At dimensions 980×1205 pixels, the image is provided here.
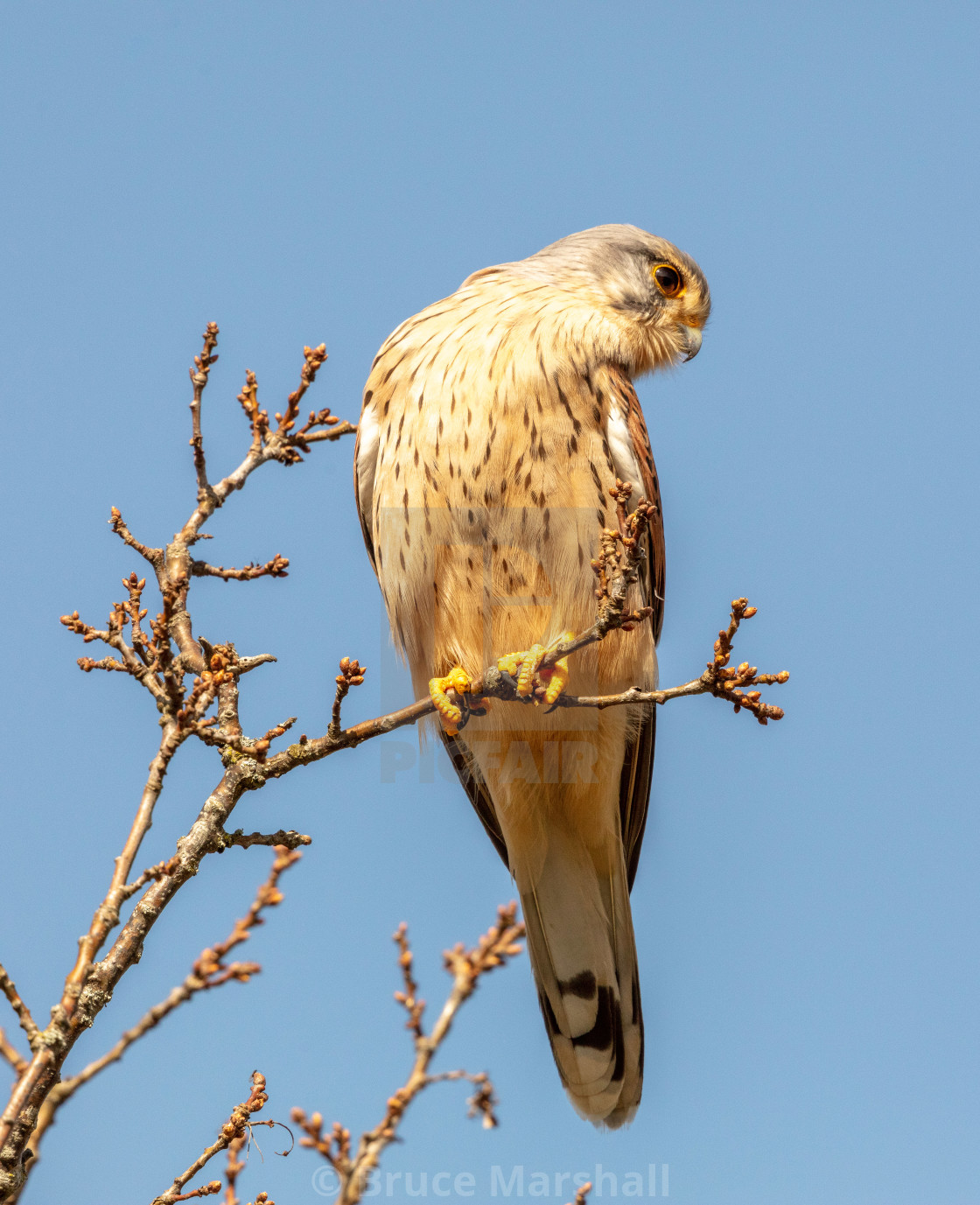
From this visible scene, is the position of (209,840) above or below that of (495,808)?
below

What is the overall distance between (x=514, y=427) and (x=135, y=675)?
1.68 meters

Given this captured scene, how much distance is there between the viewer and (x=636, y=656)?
421 centimetres

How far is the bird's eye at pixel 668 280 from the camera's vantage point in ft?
16.5

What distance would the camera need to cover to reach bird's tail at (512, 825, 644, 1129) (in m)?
4.36

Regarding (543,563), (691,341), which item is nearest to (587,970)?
(543,563)

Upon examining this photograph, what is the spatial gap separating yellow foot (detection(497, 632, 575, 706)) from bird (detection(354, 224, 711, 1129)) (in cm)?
2

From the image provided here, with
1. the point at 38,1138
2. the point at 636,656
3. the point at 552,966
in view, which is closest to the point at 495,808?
the point at 552,966

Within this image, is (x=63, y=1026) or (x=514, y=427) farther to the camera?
(x=514, y=427)

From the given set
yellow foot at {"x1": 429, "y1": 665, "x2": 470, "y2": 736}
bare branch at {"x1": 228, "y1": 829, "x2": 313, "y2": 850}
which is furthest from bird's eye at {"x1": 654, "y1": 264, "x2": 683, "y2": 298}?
bare branch at {"x1": 228, "y1": 829, "x2": 313, "y2": 850}

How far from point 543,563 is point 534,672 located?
763 mm

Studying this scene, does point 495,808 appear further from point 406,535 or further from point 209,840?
point 209,840

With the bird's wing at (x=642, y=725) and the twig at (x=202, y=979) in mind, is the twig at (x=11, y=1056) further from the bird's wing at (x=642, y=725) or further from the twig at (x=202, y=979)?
the bird's wing at (x=642, y=725)

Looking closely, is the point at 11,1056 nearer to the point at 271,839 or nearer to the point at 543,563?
the point at 271,839

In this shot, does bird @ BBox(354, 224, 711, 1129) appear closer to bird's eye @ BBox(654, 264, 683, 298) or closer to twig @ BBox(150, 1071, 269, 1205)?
bird's eye @ BBox(654, 264, 683, 298)
